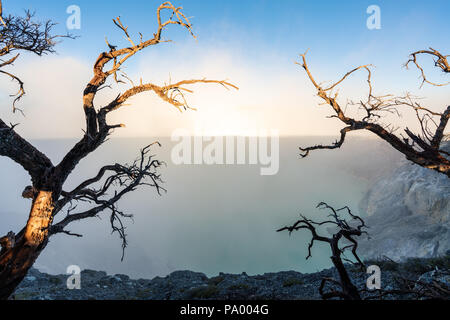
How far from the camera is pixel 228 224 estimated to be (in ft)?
438

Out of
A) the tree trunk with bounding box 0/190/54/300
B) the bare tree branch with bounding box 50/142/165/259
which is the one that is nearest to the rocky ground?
the bare tree branch with bounding box 50/142/165/259

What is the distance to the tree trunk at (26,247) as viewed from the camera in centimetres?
410

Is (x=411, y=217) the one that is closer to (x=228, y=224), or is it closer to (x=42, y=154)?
(x=42, y=154)

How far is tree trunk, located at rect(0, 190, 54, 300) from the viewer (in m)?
4.10

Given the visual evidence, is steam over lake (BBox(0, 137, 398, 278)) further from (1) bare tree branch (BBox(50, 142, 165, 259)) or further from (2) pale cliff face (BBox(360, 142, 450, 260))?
(1) bare tree branch (BBox(50, 142, 165, 259))

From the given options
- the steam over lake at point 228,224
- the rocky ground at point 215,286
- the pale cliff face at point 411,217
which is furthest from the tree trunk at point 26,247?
the steam over lake at point 228,224

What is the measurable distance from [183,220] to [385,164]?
11442cm

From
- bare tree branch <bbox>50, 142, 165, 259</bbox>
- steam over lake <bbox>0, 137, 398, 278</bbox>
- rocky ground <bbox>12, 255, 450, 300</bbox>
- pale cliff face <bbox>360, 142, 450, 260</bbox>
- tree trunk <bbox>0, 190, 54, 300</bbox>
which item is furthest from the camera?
steam over lake <bbox>0, 137, 398, 278</bbox>

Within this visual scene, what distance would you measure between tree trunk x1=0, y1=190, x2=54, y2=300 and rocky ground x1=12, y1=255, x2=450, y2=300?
4078 millimetres

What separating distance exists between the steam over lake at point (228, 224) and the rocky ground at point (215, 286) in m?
69.5

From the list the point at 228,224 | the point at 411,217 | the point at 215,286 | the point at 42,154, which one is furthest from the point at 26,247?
the point at 228,224

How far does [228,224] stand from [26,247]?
133738mm

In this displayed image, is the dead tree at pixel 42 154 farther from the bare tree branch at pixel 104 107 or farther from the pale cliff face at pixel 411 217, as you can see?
the pale cliff face at pixel 411 217
